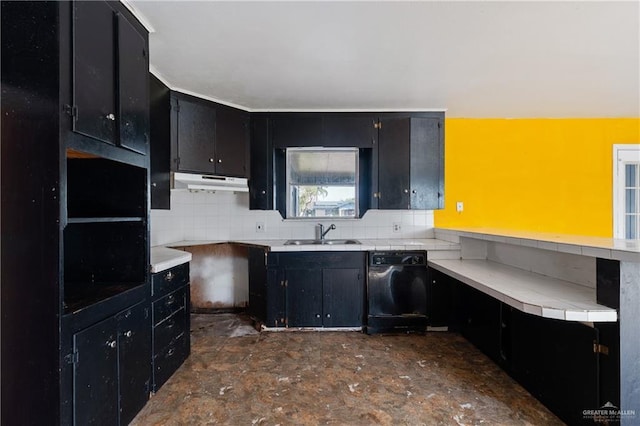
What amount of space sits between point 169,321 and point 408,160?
263cm

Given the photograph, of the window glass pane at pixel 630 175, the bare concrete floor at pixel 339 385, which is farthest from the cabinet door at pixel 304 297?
the window glass pane at pixel 630 175

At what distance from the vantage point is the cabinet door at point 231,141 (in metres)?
2.87

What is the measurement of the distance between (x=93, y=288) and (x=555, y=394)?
2643mm

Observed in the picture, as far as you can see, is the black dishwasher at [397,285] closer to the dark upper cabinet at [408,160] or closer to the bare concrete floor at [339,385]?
the bare concrete floor at [339,385]

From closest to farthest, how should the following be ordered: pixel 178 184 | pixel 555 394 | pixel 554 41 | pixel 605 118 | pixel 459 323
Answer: pixel 555 394 → pixel 554 41 → pixel 178 184 → pixel 459 323 → pixel 605 118

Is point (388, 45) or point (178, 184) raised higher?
point (388, 45)

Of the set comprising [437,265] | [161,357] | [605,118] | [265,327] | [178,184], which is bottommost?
[265,327]

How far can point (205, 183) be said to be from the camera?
8.82ft

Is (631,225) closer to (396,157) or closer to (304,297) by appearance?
(396,157)

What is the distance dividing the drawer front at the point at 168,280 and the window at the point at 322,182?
4.43 feet

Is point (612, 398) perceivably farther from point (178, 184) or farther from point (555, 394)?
point (178, 184)

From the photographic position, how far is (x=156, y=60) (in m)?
2.15

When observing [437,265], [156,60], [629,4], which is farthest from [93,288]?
[629,4]

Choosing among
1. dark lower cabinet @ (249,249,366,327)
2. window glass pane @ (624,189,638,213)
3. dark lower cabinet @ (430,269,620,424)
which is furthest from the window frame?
window glass pane @ (624,189,638,213)
